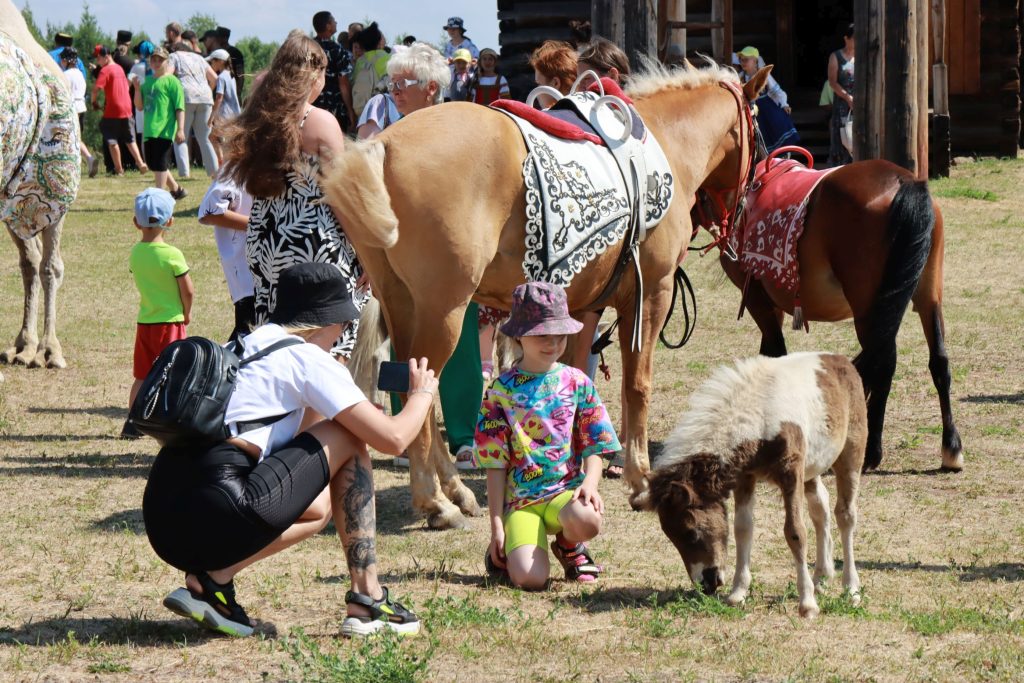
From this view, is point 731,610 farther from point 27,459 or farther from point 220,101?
point 220,101

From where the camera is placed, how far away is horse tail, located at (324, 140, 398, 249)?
4.84 metres

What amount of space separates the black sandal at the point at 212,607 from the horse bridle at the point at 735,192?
12.1 feet

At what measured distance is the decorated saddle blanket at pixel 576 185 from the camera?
5.43 m

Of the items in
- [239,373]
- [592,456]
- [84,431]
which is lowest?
[84,431]

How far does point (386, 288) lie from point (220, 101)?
15.7 meters

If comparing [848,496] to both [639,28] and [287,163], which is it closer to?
[287,163]

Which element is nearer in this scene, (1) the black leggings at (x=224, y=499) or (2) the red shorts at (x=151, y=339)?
(1) the black leggings at (x=224, y=499)

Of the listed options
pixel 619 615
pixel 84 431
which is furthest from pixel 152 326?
pixel 619 615

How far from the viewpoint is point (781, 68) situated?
19.4 m

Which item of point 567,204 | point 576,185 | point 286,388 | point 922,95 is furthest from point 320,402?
point 922,95

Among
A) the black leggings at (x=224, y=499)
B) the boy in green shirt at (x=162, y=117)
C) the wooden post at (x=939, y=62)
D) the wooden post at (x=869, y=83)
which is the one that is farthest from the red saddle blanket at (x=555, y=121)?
the boy in green shirt at (x=162, y=117)

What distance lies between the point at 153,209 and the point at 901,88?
6.34 meters

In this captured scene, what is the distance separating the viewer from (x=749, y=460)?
14.2 ft

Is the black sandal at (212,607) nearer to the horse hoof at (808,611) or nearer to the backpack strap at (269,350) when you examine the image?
the backpack strap at (269,350)
